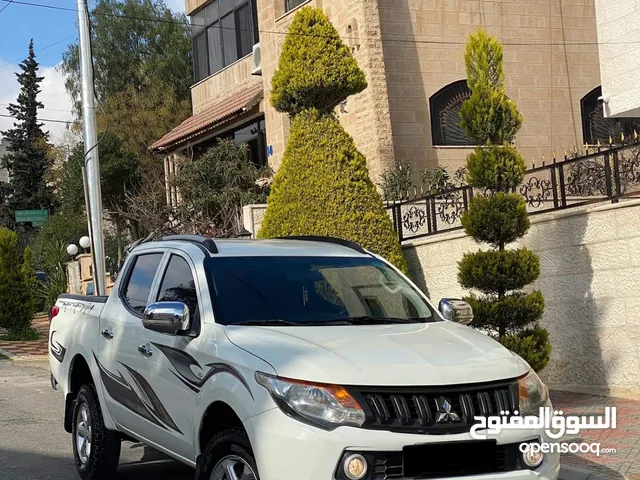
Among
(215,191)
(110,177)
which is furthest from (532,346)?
(110,177)

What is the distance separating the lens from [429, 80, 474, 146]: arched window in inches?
734

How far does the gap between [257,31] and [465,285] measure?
15411 millimetres

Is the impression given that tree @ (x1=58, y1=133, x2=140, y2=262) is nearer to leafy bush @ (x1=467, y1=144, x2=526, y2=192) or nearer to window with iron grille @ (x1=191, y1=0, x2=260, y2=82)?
window with iron grille @ (x1=191, y1=0, x2=260, y2=82)

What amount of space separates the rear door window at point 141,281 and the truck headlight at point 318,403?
2.14 m

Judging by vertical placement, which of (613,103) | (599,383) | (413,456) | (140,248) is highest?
(613,103)

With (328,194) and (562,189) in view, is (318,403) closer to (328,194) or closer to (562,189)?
(562,189)

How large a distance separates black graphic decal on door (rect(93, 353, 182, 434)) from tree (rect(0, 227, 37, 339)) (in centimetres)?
1523

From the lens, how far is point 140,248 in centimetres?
700

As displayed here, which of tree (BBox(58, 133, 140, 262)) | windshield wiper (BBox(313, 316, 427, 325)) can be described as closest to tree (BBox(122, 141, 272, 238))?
tree (BBox(58, 133, 140, 262))

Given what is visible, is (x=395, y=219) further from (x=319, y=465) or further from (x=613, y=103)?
(x=319, y=465)

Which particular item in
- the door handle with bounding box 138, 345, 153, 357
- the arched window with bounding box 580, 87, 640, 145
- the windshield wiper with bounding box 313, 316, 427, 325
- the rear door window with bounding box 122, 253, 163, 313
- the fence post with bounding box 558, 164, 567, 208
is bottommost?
the door handle with bounding box 138, 345, 153, 357

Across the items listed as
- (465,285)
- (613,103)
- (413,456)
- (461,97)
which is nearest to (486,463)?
(413,456)

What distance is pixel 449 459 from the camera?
14.9 ft

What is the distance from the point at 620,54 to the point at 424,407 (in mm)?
10193
